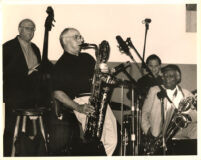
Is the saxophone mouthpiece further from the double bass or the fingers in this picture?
the fingers

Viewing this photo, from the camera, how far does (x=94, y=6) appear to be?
114 inches

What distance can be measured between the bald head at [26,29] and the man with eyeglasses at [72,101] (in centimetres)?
24

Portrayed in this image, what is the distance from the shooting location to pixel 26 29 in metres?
2.85

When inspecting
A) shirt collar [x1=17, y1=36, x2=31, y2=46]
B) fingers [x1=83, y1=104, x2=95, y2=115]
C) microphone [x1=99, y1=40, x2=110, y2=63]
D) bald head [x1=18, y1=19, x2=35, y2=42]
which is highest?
bald head [x1=18, y1=19, x2=35, y2=42]

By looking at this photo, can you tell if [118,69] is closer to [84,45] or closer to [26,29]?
[84,45]

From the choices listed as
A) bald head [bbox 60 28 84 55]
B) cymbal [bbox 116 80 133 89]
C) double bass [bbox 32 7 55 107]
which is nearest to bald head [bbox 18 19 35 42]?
double bass [bbox 32 7 55 107]

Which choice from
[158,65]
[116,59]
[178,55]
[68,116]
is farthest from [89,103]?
[178,55]

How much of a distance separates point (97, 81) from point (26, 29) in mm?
680

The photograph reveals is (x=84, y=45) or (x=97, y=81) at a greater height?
(x=84, y=45)

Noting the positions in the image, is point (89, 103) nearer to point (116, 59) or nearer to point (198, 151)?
point (116, 59)

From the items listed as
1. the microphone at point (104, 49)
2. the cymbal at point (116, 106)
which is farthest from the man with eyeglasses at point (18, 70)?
the cymbal at point (116, 106)

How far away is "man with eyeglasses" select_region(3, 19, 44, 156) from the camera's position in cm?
279

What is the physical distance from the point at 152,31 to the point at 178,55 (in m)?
0.28

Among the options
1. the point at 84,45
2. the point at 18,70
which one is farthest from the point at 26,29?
the point at 84,45
